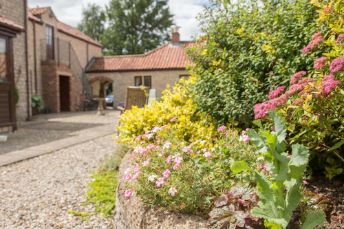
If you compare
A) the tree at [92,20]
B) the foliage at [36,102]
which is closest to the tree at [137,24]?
the tree at [92,20]

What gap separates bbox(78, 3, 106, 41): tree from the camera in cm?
4638

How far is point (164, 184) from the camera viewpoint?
2.24 meters

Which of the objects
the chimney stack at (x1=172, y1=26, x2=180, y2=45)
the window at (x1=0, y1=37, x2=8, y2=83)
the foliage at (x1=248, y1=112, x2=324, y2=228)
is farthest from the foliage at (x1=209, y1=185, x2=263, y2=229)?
the chimney stack at (x1=172, y1=26, x2=180, y2=45)

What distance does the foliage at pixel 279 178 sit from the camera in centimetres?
151

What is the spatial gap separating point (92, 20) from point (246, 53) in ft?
150

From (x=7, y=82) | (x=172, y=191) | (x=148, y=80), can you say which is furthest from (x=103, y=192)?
(x=148, y=80)

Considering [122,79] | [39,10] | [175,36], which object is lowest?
[122,79]

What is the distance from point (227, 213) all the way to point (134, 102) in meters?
6.17

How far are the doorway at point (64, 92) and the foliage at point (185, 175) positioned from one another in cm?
1981

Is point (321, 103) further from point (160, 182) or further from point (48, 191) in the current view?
point (48, 191)

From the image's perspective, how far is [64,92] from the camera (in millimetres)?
21688

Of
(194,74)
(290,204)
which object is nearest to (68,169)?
(194,74)

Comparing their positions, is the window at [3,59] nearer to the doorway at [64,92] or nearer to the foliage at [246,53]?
the foliage at [246,53]

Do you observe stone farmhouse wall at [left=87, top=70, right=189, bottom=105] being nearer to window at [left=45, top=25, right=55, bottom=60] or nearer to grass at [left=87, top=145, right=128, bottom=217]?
window at [left=45, top=25, right=55, bottom=60]
